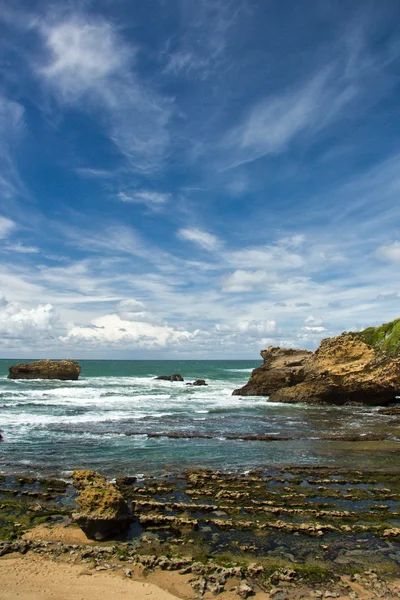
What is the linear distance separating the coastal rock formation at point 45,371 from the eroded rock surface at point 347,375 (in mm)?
45778

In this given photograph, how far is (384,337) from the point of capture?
41.4 meters

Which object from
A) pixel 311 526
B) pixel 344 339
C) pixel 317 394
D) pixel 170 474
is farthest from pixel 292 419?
pixel 311 526

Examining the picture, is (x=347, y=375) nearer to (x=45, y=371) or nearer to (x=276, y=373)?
(x=276, y=373)

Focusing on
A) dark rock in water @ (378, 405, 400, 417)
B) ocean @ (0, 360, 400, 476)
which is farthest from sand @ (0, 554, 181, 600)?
dark rock in water @ (378, 405, 400, 417)

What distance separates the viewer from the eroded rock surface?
3766 cm

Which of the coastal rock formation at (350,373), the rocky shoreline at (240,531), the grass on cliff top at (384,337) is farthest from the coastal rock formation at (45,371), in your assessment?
the rocky shoreline at (240,531)

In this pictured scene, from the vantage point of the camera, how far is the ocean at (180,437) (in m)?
18.1

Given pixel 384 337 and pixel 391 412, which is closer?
pixel 391 412

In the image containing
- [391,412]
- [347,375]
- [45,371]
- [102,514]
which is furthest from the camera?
[45,371]

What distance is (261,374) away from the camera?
166 ft

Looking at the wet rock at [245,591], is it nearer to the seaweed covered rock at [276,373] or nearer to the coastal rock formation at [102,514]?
the coastal rock formation at [102,514]

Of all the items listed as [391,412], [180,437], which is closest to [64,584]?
[180,437]

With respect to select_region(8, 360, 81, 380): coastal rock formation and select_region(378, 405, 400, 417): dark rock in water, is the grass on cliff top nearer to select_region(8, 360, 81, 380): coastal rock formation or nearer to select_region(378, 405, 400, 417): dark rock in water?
select_region(378, 405, 400, 417): dark rock in water

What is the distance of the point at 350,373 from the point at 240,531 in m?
32.2
